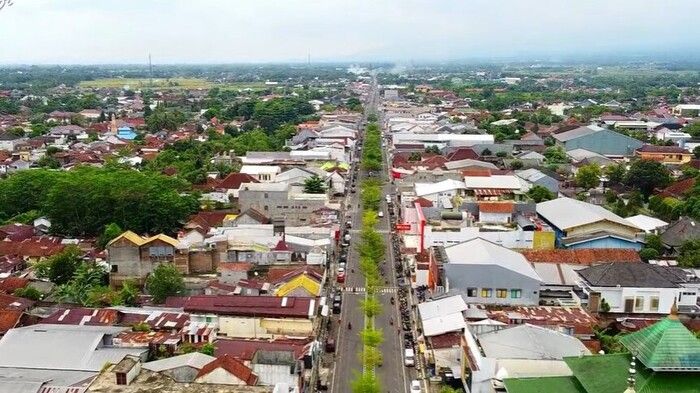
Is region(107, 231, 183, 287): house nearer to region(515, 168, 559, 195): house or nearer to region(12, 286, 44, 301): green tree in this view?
region(12, 286, 44, 301): green tree

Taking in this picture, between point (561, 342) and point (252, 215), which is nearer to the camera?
point (561, 342)

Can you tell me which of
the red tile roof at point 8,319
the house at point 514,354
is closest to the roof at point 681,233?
the house at point 514,354

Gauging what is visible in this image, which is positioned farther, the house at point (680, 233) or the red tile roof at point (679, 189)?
the red tile roof at point (679, 189)

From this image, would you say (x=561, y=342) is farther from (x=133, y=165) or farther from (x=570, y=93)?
(x=570, y=93)

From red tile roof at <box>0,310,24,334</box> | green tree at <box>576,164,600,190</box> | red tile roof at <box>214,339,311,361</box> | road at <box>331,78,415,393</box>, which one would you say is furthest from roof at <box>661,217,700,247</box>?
red tile roof at <box>0,310,24,334</box>

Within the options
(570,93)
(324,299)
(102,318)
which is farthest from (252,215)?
(570,93)

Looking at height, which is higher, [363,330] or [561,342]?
[561,342]

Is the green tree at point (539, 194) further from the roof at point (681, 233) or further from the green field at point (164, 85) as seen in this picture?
the green field at point (164, 85)
